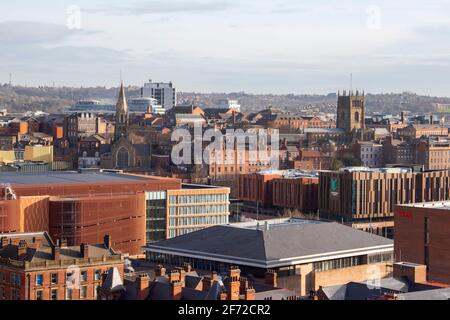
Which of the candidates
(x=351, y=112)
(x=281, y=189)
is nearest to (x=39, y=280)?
(x=281, y=189)

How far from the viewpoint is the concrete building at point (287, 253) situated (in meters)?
47.7

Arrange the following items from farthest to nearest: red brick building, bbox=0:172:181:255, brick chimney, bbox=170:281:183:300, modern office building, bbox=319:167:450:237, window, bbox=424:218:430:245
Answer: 1. modern office building, bbox=319:167:450:237
2. red brick building, bbox=0:172:181:255
3. window, bbox=424:218:430:245
4. brick chimney, bbox=170:281:183:300

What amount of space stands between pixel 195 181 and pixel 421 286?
67322 mm

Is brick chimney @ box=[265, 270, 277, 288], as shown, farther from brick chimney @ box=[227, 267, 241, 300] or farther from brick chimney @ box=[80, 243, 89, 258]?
brick chimney @ box=[227, 267, 241, 300]

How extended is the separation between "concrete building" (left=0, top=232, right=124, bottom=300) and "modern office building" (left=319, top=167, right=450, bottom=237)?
48.6 m

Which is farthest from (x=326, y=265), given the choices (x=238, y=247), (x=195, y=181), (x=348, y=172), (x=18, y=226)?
(x=195, y=181)

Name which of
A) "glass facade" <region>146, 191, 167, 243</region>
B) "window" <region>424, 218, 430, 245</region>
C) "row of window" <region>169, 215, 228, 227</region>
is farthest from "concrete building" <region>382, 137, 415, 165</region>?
"window" <region>424, 218, 430, 245</region>

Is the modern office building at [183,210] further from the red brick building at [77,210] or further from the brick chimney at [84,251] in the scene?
the brick chimney at [84,251]

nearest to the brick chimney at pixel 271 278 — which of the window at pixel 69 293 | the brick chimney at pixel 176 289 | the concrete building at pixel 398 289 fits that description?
the concrete building at pixel 398 289

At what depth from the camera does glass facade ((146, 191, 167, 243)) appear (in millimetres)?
72562

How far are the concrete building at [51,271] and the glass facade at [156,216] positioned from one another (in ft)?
89.4

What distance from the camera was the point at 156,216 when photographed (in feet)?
240

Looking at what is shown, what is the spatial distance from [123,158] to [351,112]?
55.2 meters

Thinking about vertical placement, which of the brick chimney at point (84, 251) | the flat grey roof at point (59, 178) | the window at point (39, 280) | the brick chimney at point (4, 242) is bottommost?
the window at point (39, 280)
